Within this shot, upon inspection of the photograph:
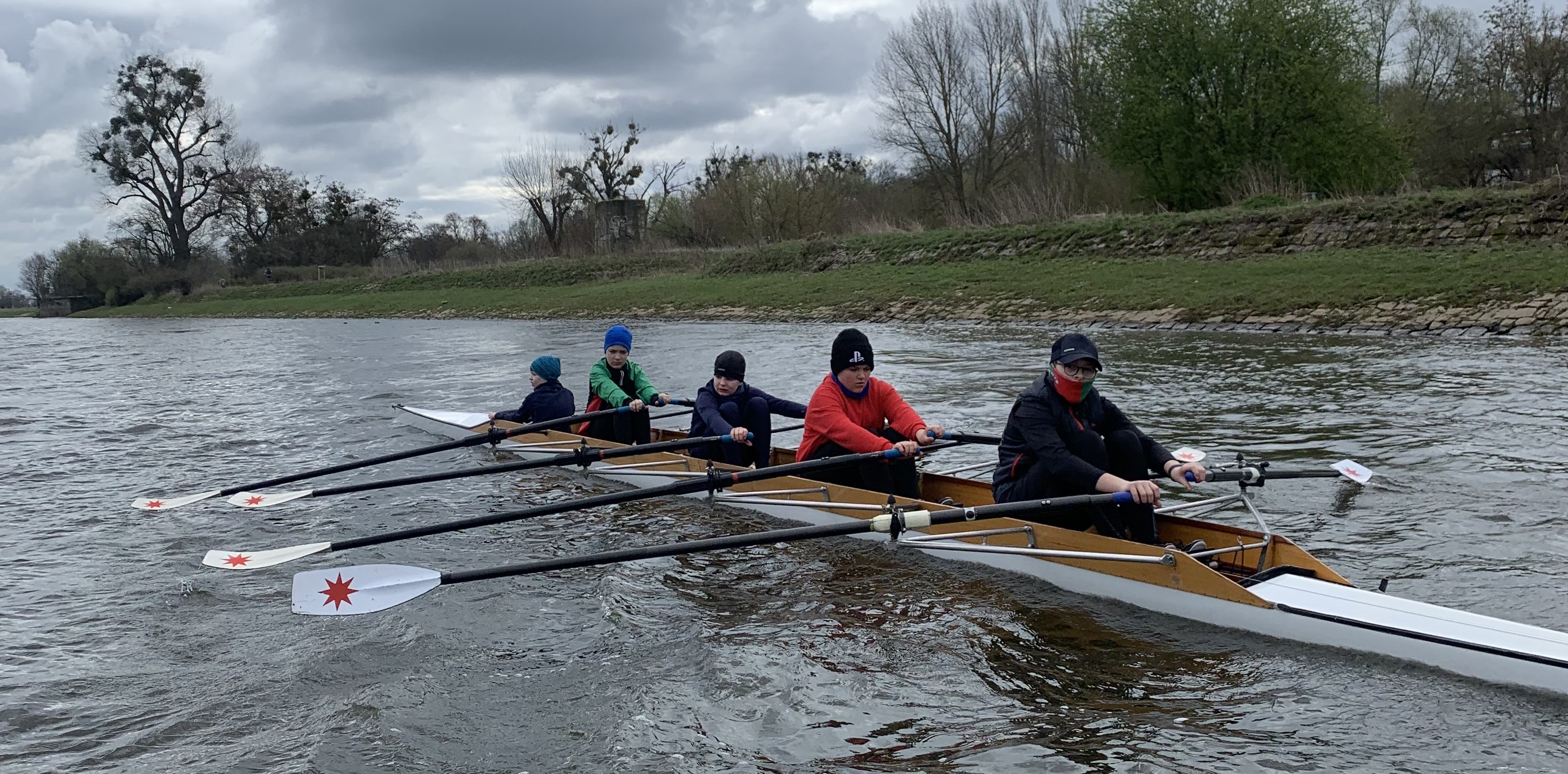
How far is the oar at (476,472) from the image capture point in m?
8.91

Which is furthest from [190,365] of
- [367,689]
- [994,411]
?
[367,689]

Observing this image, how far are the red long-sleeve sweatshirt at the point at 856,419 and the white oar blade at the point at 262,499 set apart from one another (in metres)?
4.42

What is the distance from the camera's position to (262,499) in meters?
9.30

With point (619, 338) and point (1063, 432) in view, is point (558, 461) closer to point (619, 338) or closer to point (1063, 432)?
point (619, 338)

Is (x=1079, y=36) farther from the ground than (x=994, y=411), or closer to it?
farther from the ground

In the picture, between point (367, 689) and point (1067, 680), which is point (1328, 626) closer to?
point (1067, 680)

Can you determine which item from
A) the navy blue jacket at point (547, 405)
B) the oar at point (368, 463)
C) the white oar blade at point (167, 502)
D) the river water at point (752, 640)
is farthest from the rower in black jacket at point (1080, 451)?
the white oar blade at point (167, 502)

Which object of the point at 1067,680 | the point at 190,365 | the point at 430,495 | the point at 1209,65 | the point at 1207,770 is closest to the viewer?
the point at 1207,770

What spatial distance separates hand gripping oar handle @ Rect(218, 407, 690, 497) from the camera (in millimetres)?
9727

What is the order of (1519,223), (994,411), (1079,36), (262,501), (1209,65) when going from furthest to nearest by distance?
(1079,36) < (1209,65) < (1519,223) < (994,411) < (262,501)

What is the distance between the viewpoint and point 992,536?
662 centimetres

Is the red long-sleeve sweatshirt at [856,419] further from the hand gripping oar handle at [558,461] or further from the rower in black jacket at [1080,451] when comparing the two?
the rower in black jacket at [1080,451]

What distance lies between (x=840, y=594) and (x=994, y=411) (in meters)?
6.32

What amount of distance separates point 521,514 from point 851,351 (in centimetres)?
250
